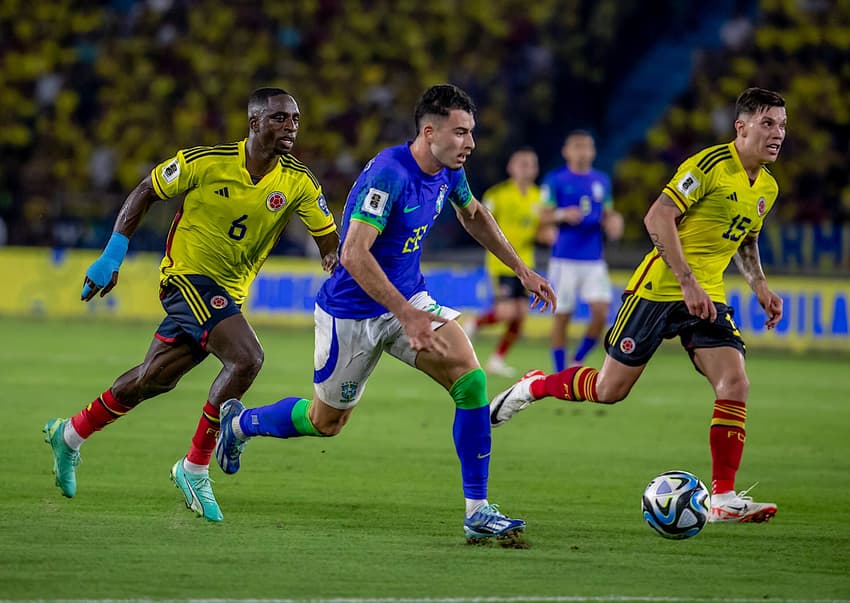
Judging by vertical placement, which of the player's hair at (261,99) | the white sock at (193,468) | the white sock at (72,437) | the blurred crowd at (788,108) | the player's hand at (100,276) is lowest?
the white sock at (193,468)

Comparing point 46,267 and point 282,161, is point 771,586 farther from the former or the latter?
point 46,267

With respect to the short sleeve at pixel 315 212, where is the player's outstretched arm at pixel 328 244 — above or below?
below

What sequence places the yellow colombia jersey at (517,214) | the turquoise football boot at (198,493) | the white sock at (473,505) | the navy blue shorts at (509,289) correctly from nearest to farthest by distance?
the white sock at (473,505)
the turquoise football boot at (198,493)
the navy blue shorts at (509,289)
the yellow colombia jersey at (517,214)

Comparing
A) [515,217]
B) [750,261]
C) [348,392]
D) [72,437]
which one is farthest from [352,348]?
[515,217]

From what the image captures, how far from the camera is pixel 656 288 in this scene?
25.2ft

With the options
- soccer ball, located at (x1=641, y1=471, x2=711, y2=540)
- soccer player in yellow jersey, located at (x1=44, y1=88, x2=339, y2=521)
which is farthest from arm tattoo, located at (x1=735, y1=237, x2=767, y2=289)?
soccer player in yellow jersey, located at (x1=44, y1=88, x2=339, y2=521)

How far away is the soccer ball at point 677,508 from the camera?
252 inches

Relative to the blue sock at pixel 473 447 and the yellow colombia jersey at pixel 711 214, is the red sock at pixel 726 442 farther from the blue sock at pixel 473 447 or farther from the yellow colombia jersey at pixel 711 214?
the blue sock at pixel 473 447

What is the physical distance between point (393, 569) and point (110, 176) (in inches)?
775

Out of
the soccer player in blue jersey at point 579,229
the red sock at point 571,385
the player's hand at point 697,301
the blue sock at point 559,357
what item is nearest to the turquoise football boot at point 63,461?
the red sock at point 571,385

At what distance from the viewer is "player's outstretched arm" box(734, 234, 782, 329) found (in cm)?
790

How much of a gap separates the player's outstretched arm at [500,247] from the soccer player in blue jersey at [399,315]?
185mm

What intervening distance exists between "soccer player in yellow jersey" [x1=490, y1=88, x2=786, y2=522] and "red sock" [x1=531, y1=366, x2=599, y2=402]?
5.2 inches

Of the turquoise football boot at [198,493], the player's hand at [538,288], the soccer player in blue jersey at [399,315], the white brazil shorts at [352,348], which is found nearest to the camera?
the soccer player in blue jersey at [399,315]
